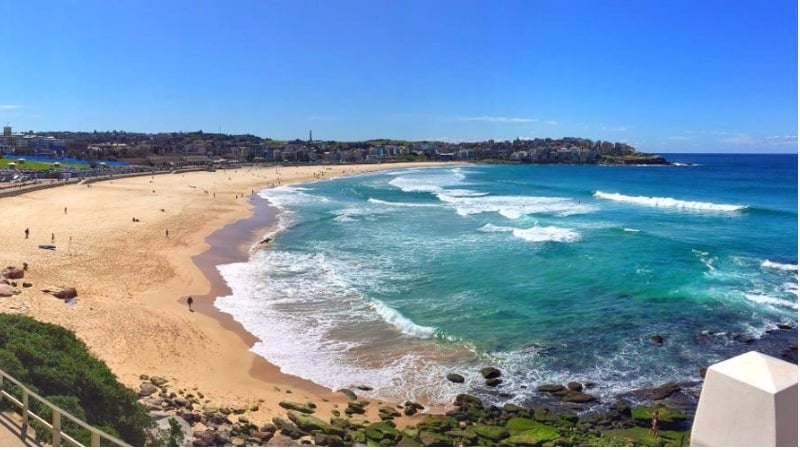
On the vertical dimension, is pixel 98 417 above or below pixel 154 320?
above

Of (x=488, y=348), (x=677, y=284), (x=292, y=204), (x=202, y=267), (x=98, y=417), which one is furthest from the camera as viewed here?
(x=292, y=204)

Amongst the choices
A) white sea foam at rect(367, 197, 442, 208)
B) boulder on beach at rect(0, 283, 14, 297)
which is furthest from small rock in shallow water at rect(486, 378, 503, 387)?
white sea foam at rect(367, 197, 442, 208)

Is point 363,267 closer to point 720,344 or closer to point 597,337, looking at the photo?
point 597,337

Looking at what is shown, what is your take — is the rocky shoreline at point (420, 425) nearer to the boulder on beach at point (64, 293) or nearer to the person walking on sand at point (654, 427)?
the person walking on sand at point (654, 427)

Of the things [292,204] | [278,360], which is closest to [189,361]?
[278,360]

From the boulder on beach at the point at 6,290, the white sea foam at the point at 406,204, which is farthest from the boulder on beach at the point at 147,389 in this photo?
the white sea foam at the point at 406,204

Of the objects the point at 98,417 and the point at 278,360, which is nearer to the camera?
the point at 98,417

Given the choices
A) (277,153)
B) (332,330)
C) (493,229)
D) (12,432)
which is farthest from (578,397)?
(277,153)

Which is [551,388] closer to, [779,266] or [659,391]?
[659,391]
